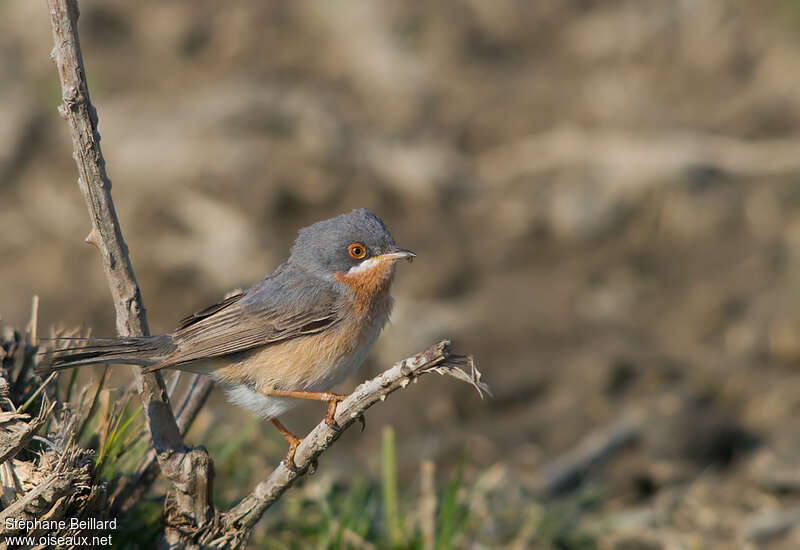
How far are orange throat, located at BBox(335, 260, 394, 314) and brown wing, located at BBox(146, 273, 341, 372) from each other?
0.10 metres

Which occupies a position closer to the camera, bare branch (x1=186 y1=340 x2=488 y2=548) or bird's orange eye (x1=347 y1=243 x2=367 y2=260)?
bare branch (x1=186 y1=340 x2=488 y2=548)

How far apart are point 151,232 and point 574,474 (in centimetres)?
488

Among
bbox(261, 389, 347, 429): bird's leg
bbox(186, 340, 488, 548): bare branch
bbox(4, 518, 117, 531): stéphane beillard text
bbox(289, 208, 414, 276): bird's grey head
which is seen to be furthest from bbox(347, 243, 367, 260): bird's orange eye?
bbox(4, 518, 117, 531): stéphane beillard text

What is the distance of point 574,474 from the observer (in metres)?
6.55

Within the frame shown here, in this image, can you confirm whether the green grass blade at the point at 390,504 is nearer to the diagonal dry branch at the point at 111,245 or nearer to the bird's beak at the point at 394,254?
the bird's beak at the point at 394,254

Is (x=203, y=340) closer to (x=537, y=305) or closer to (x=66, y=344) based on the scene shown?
(x=66, y=344)

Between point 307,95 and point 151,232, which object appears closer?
point 151,232

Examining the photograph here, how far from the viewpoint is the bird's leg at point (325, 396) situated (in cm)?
352

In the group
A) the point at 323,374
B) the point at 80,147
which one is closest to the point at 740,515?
the point at 323,374

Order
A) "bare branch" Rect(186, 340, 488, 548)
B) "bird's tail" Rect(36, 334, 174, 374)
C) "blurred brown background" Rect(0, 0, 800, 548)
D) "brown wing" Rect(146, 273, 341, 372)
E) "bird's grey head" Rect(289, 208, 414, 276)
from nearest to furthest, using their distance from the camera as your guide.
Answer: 1. "bare branch" Rect(186, 340, 488, 548)
2. "bird's tail" Rect(36, 334, 174, 374)
3. "brown wing" Rect(146, 273, 341, 372)
4. "bird's grey head" Rect(289, 208, 414, 276)
5. "blurred brown background" Rect(0, 0, 800, 548)

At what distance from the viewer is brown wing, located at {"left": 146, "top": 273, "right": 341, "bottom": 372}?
13.6 feet

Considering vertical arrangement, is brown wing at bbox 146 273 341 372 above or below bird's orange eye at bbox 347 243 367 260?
below

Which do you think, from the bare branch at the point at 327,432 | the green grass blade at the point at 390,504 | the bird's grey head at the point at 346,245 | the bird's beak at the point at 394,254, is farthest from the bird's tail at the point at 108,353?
the green grass blade at the point at 390,504

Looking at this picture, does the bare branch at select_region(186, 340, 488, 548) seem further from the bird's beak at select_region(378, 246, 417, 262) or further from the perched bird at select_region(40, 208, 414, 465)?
the bird's beak at select_region(378, 246, 417, 262)
